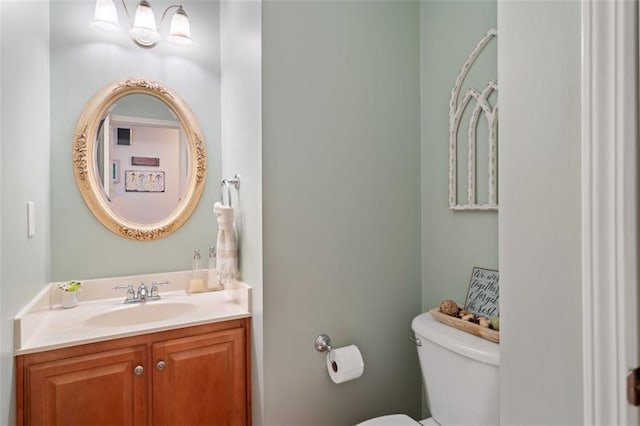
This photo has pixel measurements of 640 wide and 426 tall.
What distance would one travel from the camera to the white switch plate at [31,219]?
1.27 metres

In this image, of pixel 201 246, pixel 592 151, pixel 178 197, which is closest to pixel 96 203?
pixel 178 197

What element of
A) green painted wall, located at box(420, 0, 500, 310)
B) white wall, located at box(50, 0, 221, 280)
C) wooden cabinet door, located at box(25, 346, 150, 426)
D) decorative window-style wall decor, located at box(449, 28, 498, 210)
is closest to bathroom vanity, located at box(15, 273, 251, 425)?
wooden cabinet door, located at box(25, 346, 150, 426)

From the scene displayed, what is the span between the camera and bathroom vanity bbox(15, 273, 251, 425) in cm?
120

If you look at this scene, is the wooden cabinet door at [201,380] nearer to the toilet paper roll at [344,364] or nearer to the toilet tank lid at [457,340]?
the toilet paper roll at [344,364]

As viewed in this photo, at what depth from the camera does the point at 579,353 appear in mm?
646

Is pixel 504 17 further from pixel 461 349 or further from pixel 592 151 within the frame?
pixel 461 349

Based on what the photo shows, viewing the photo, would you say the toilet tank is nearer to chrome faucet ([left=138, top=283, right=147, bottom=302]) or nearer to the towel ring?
the towel ring

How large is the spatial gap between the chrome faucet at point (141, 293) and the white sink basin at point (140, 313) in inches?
2.5

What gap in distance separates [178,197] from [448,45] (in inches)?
61.0

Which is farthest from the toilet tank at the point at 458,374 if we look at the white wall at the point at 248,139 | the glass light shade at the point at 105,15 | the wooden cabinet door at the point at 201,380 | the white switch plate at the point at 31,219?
the glass light shade at the point at 105,15

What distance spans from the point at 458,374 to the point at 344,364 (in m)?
0.44

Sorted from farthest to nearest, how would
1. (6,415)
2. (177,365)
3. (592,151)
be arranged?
(177,365) → (6,415) → (592,151)

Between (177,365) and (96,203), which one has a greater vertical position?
(96,203)

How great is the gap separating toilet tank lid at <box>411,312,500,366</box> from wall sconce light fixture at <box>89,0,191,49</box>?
1770 millimetres
